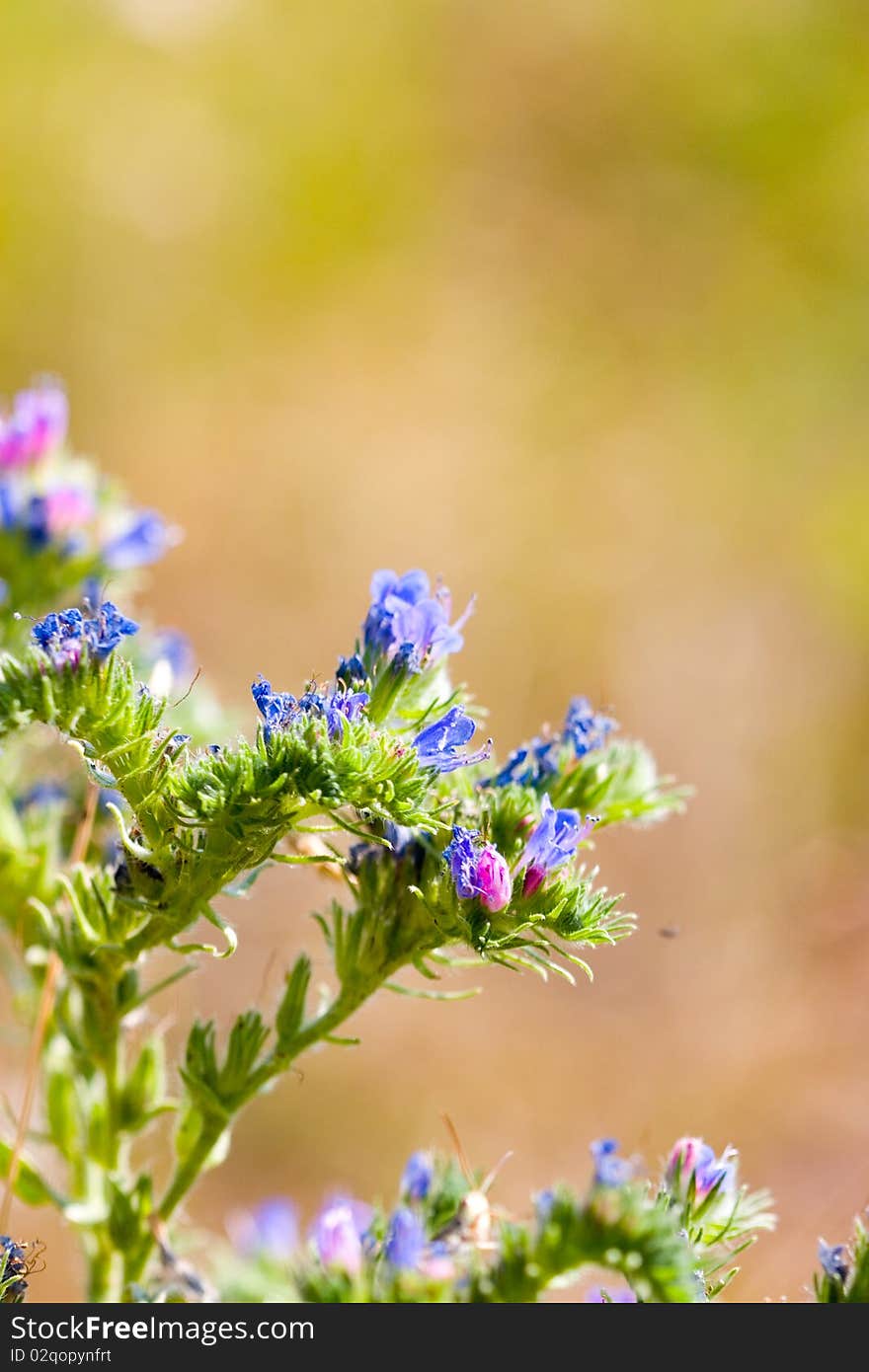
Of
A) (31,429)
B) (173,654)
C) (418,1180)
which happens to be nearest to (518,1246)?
(418,1180)

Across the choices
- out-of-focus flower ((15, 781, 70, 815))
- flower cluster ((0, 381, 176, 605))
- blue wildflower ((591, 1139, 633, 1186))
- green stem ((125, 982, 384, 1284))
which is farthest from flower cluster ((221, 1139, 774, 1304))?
flower cluster ((0, 381, 176, 605))

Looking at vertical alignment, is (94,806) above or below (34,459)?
below

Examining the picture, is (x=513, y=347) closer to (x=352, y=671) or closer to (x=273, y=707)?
(x=352, y=671)

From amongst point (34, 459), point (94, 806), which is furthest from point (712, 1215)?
point (34, 459)

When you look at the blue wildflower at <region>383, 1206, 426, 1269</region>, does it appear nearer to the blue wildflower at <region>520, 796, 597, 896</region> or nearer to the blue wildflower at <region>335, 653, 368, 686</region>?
the blue wildflower at <region>520, 796, 597, 896</region>

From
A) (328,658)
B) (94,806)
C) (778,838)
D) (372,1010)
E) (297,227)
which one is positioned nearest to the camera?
(94,806)

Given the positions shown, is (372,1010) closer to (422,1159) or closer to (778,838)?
(778,838)
